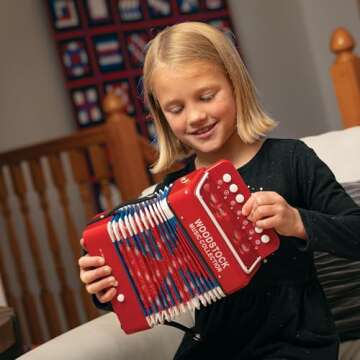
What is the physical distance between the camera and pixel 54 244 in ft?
11.2

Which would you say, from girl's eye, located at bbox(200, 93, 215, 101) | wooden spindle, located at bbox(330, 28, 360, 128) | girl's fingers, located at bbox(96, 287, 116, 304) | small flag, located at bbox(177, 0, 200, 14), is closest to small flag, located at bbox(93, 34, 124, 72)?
small flag, located at bbox(177, 0, 200, 14)

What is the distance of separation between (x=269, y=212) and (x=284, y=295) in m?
0.25

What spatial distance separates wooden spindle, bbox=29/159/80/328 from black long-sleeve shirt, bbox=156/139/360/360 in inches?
80.1

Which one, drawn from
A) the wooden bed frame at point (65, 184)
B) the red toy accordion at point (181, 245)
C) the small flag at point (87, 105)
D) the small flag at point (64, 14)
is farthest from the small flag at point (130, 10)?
the red toy accordion at point (181, 245)

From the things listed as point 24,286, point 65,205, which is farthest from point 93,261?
point 24,286

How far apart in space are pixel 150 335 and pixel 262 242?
20.4 inches

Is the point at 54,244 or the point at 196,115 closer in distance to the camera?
the point at 196,115

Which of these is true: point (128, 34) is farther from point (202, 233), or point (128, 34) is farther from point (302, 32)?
point (202, 233)

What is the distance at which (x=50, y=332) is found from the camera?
11.6ft

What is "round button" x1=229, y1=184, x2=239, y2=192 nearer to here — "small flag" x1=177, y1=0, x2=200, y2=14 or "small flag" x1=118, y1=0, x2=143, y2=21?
"small flag" x1=118, y1=0, x2=143, y2=21

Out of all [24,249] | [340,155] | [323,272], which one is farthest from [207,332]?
[24,249]

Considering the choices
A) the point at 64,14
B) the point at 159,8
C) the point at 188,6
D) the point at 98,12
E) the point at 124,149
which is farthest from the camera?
the point at 188,6

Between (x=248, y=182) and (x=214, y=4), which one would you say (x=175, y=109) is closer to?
(x=248, y=182)

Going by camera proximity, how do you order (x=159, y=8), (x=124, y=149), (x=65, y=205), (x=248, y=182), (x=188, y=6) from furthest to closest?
(x=188, y=6), (x=159, y=8), (x=65, y=205), (x=124, y=149), (x=248, y=182)
